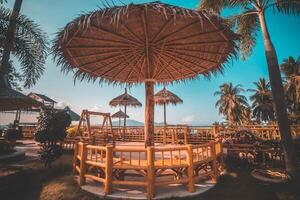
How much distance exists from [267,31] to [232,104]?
32.7m

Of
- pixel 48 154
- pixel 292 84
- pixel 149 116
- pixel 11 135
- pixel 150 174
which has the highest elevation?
pixel 292 84

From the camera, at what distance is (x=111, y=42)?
20.3 ft

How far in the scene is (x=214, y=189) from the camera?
5.61 metres

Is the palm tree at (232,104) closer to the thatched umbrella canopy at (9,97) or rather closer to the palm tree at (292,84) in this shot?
the palm tree at (292,84)

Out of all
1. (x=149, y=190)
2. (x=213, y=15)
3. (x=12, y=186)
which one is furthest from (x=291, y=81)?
(x=12, y=186)

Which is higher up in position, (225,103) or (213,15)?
(225,103)

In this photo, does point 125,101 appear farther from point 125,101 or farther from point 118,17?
point 118,17

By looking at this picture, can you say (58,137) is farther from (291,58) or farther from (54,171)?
(291,58)

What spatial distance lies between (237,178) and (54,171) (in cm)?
728

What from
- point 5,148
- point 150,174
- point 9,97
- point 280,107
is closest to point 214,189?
point 150,174

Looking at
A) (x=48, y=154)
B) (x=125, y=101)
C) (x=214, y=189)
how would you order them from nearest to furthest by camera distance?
1. (x=214, y=189)
2. (x=48, y=154)
3. (x=125, y=101)

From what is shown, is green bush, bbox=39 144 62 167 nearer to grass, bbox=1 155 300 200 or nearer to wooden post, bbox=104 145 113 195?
grass, bbox=1 155 300 200

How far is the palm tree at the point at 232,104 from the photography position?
36406 millimetres

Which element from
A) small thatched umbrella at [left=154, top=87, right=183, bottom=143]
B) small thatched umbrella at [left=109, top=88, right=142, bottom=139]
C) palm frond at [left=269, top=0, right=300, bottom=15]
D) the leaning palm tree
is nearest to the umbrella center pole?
palm frond at [left=269, top=0, right=300, bottom=15]
